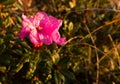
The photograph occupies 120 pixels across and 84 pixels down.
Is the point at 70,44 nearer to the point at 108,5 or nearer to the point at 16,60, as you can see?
the point at 16,60

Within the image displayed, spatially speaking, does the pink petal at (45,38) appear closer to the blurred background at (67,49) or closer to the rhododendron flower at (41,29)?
the rhododendron flower at (41,29)

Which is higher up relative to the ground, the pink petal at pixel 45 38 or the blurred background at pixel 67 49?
the pink petal at pixel 45 38

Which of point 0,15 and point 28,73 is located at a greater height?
point 0,15

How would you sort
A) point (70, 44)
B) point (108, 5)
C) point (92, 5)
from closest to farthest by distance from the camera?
point (70, 44)
point (92, 5)
point (108, 5)

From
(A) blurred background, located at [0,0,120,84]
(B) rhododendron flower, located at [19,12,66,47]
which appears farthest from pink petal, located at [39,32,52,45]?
(A) blurred background, located at [0,0,120,84]

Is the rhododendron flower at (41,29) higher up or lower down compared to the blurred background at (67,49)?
higher up

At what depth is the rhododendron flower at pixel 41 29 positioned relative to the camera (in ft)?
5.25

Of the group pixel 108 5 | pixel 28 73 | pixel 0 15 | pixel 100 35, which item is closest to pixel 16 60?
pixel 28 73

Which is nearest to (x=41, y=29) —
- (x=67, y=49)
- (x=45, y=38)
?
(x=45, y=38)

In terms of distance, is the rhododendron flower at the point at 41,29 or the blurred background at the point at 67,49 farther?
the blurred background at the point at 67,49

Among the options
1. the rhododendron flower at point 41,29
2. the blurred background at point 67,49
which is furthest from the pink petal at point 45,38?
the blurred background at point 67,49

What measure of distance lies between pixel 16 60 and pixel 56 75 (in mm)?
215

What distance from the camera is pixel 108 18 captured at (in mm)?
2436

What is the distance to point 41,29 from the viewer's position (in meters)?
1.65
